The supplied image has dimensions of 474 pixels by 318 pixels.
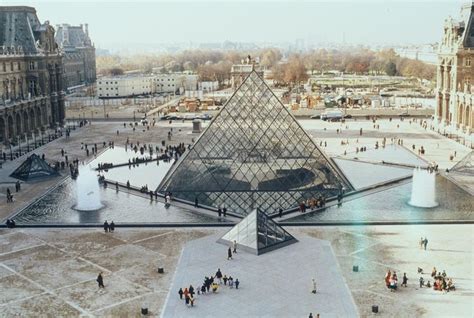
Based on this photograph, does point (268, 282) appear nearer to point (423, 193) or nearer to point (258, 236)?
point (258, 236)

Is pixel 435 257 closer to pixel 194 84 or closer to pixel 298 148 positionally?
pixel 298 148

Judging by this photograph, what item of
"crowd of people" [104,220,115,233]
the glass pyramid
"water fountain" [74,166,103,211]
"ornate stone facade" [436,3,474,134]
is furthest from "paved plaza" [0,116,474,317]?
"ornate stone facade" [436,3,474,134]

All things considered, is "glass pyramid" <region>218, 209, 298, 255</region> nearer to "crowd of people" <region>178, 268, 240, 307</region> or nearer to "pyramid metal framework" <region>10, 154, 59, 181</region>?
"crowd of people" <region>178, 268, 240, 307</region>

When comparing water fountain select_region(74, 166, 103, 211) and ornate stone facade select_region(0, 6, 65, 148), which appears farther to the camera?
ornate stone facade select_region(0, 6, 65, 148)

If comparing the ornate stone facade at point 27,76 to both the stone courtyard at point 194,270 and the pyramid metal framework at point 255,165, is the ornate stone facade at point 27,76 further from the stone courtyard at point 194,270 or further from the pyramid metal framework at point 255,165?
the stone courtyard at point 194,270

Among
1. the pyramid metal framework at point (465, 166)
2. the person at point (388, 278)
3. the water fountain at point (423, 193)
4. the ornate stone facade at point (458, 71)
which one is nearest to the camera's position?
the person at point (388, 278)

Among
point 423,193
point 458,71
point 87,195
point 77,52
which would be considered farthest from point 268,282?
point 77,52

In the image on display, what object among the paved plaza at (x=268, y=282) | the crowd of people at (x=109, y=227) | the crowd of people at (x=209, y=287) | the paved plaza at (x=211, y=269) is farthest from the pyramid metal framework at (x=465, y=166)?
the crowd of people at (x=209, y=287)
